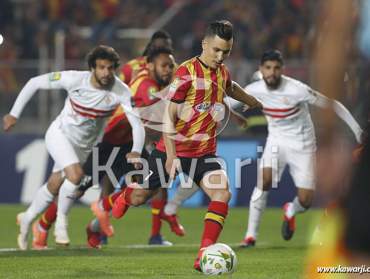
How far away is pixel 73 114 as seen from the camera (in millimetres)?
10344

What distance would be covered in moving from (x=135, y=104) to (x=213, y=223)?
11.8 ft

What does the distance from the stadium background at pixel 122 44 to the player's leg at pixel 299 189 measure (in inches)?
85.8

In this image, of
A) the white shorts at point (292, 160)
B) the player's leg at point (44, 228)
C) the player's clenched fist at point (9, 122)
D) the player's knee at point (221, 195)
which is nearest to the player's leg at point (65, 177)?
the player's leg at point (44, 228)

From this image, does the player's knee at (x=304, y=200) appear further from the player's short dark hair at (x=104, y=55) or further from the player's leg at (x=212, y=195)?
the player's leg at (x=212, y=195)

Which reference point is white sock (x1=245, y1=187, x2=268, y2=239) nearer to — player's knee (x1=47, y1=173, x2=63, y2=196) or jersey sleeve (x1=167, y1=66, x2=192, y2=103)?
player's knee (x1=47, y1=173, x2=63, y2=196)

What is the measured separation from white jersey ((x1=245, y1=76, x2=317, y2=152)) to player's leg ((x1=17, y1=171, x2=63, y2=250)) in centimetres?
241

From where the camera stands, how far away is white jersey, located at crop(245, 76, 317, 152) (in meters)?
11.0

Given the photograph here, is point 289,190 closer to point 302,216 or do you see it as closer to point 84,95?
point 302,216

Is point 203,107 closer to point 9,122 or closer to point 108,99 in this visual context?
point 108,99

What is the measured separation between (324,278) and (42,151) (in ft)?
38.7

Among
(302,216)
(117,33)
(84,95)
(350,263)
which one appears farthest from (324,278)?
(117,33)

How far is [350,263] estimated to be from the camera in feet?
12.0

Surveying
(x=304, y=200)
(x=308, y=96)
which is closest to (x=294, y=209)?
(x=304, y=200)

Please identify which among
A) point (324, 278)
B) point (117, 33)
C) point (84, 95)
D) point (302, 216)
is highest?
point (117, 33)
